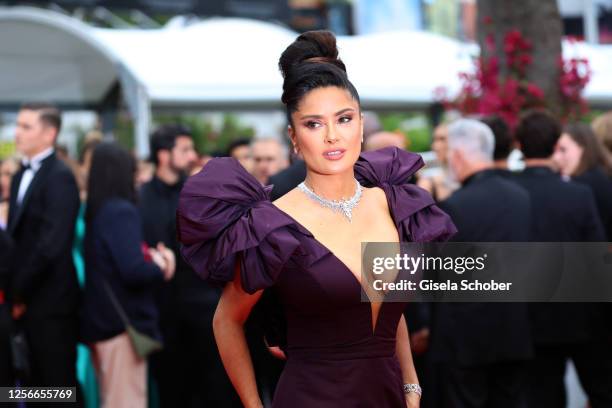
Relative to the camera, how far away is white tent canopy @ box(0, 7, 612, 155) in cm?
1163

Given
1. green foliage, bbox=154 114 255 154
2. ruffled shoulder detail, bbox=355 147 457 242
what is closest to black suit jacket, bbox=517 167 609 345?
ruffled shoulder detail, bbox=355 147 457 242

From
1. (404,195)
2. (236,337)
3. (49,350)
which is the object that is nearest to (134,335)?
(49,350)

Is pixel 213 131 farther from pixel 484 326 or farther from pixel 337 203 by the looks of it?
pixel 337 203

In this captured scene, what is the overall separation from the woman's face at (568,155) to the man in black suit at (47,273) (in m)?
3.02

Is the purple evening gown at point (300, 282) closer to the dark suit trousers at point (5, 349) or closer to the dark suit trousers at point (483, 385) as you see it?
the dark suit trousers at point (483, 385)

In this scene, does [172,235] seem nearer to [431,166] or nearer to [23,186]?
[23,186]

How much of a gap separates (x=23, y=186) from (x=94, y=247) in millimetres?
596

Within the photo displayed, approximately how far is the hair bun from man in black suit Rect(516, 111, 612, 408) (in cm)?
247

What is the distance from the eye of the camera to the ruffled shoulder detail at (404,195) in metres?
2.91

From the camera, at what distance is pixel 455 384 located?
5.03 meters

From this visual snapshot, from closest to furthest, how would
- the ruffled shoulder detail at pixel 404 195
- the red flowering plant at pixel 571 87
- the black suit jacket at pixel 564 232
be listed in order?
1. the ruffled shoulder detail at pixel 404 195
2. the black suit jacket at pixel 564 232
3. the red flowering plant at pixel 571 87

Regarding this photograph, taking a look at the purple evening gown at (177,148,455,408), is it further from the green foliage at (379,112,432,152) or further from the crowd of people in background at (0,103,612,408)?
the green foliage at (379,112,432,152)

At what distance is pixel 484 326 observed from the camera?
16.4ft

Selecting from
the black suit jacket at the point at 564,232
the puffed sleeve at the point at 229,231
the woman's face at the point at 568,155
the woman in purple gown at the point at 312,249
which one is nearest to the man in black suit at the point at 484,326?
the black suit jacket at the point at 564,232
